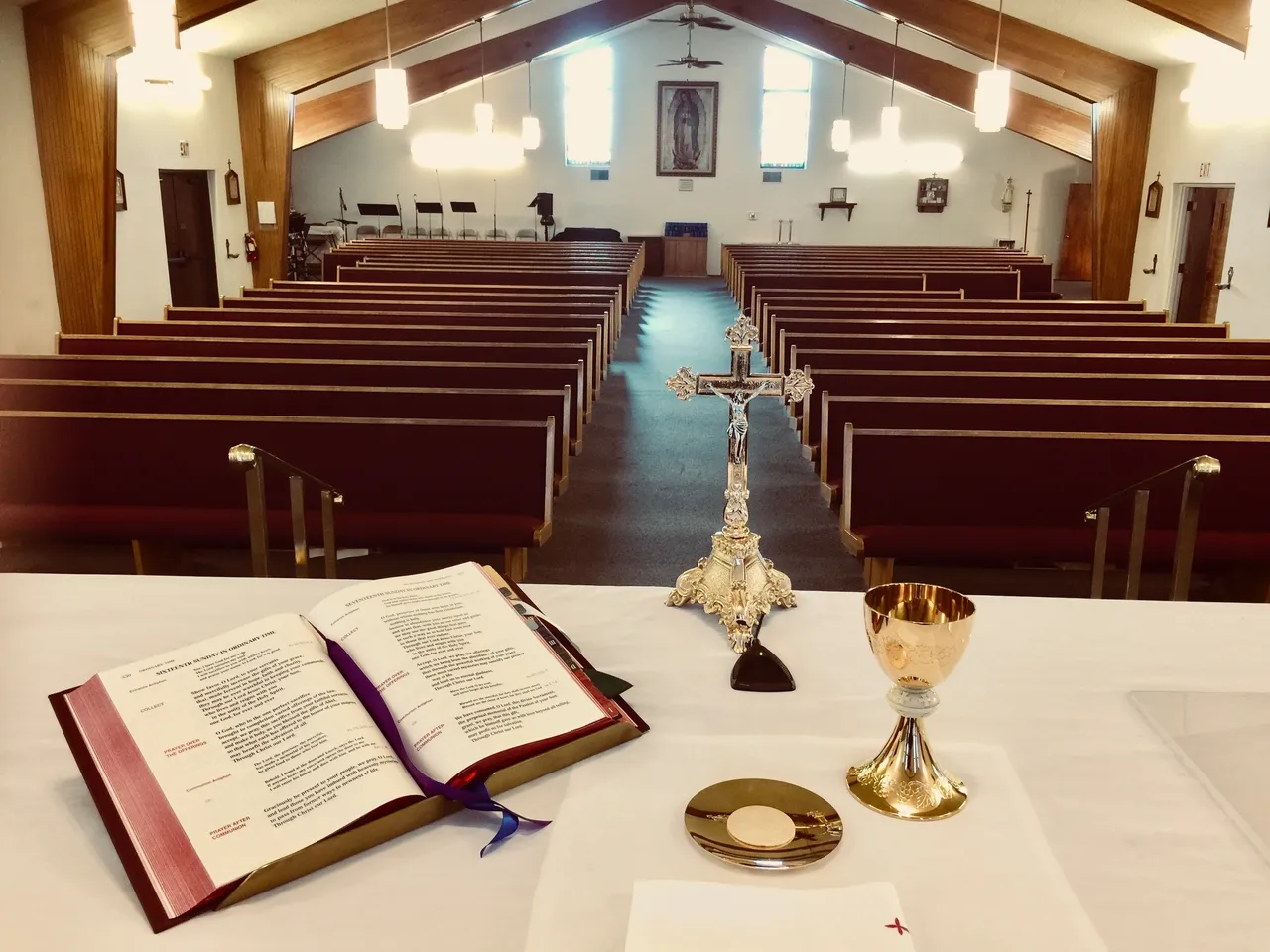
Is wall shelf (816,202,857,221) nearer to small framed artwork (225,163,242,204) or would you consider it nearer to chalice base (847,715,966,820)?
small framed artwork (225,163,242,204)

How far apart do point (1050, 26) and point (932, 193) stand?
7.21 meters

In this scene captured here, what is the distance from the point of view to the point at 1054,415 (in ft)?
11.0

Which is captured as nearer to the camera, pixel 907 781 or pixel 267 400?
pixel 907 781

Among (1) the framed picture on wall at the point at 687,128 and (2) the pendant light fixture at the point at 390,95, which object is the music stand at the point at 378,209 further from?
(2) the pendant light fixture at the point at 390,95

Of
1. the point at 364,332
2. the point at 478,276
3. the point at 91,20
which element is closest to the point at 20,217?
the point at 91,20

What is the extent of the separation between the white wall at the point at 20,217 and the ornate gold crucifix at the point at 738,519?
5.72m

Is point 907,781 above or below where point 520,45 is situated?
below

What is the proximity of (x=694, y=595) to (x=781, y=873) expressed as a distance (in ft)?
1.88

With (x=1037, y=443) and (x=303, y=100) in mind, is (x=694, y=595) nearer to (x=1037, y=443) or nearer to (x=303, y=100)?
(x=1037, y=443)

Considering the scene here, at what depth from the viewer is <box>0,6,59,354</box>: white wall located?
5.80 metres

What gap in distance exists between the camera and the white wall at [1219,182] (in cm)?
748

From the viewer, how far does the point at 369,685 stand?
1.04 meters

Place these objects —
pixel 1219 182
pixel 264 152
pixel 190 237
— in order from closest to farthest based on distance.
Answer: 1. pixel 1219 182
2. pixel 190 237
3. pixel 264 152

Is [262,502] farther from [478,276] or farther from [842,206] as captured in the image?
[842,206]
